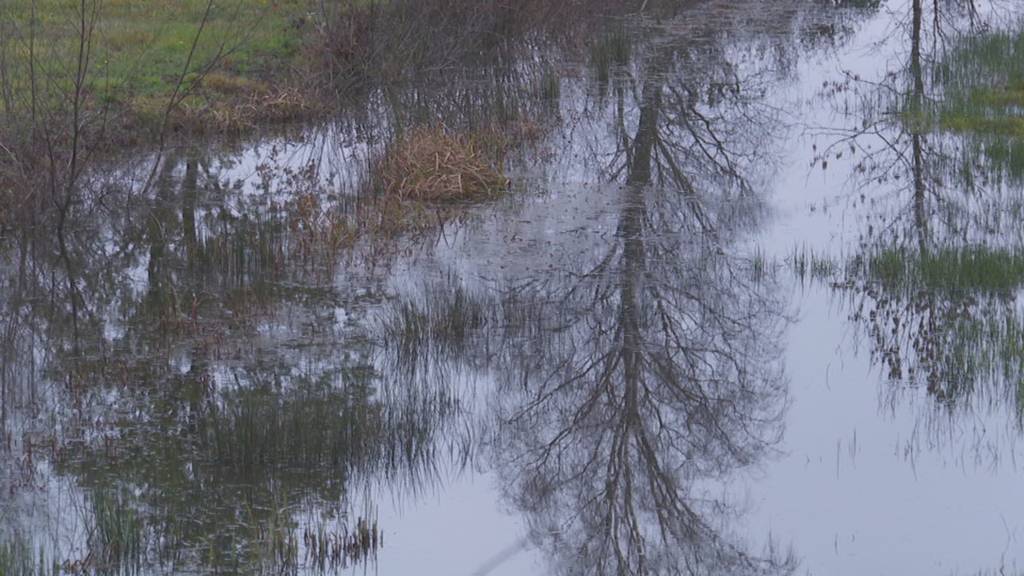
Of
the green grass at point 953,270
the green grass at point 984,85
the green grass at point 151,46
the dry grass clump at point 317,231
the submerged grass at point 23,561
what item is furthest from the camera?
the green grass at point 984,85

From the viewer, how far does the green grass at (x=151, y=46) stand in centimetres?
1376

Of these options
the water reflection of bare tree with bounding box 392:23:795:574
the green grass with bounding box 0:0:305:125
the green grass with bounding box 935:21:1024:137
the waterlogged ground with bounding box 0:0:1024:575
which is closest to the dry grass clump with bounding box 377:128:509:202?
the waterlogged ground with bounding box 0:0:1024:575

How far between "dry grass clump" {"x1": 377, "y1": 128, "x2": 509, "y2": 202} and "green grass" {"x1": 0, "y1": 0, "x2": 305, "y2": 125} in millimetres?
1853

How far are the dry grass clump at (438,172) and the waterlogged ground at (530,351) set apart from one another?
24 cm

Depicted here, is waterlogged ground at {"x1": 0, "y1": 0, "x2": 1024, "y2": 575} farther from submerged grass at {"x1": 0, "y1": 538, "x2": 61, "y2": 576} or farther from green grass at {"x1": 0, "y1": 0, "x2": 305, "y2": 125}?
green grass at {"x1": 0, "y1": 0, "x2": 305, "y2": 125}

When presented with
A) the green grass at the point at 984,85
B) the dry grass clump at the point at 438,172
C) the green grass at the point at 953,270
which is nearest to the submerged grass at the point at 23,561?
the green grass at the point at 953,270

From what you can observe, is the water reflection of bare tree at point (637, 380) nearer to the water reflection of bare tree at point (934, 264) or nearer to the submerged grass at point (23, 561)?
the water reflection of bare tree at point (934, 264)

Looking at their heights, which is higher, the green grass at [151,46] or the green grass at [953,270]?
the green grass at [151,46]

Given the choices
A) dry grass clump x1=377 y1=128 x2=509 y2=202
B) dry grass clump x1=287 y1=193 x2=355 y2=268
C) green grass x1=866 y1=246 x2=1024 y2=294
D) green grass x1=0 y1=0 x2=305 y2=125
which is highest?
green grass x1=0 y1=0 x2=305 y2=125

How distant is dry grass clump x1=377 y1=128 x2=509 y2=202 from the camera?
12094 mm

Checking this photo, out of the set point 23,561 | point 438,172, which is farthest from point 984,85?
point 23,561

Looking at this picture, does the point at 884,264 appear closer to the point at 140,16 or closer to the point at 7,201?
the point at 7,201

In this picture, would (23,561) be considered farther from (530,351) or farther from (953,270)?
(953,270)

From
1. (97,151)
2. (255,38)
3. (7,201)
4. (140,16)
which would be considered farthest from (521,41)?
(7,201)
